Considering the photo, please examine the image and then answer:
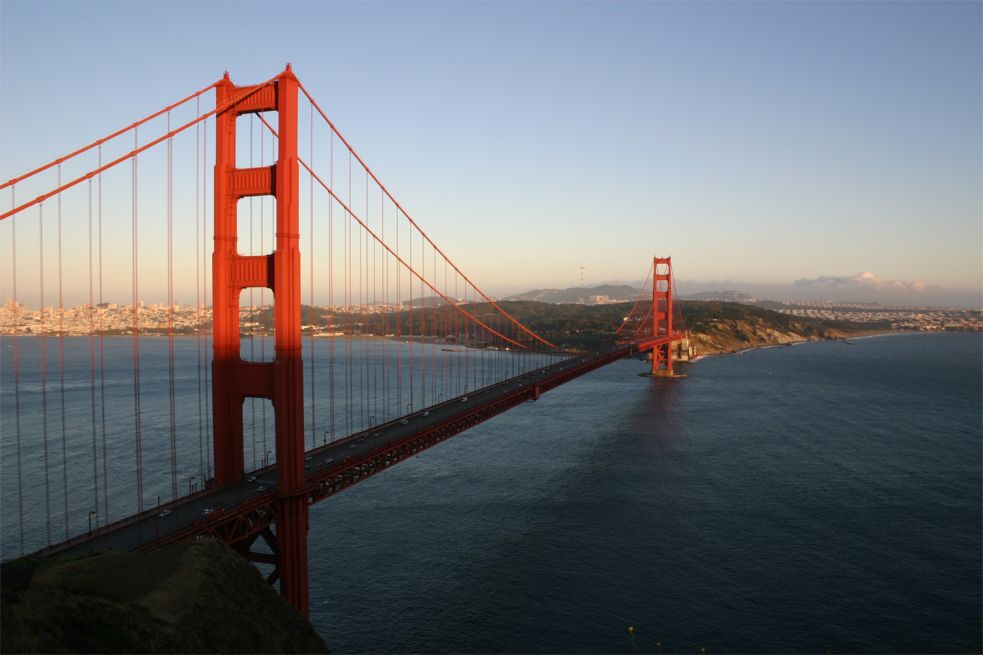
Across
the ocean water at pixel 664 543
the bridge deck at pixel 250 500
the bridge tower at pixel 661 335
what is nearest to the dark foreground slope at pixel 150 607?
the bridge deck at pixel 250 500

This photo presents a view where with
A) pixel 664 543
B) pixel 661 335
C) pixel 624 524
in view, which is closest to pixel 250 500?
pixel 664 543

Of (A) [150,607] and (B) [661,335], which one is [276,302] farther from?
(B) [661,335]

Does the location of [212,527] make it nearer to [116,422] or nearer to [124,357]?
[116,422]

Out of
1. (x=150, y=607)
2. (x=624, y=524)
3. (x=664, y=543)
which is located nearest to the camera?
(x=150, y=607)

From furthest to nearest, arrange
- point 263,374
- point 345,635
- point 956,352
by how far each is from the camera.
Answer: point 956,352
point 345,635
point 263,374

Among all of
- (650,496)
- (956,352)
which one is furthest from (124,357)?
(956,352)

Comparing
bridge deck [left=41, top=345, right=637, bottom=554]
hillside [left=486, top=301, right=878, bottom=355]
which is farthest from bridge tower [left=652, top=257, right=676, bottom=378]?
bridge deck [left=41, top=345, right=637, bottom=554]

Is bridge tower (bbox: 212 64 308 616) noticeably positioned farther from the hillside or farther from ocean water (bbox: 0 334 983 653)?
the hillside
